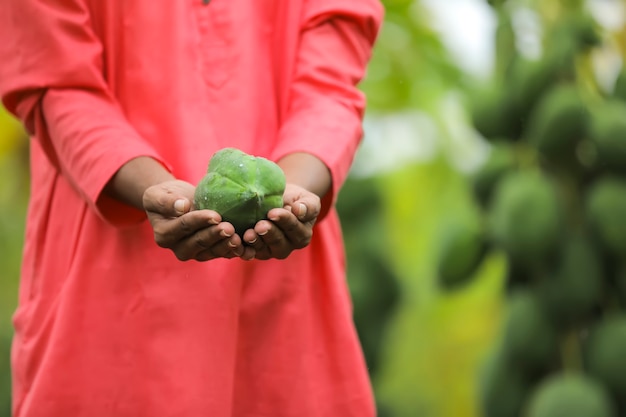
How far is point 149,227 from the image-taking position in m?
1.14

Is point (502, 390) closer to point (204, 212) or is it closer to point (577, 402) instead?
point (577, 402)

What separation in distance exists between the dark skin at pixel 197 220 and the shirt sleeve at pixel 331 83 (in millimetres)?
83

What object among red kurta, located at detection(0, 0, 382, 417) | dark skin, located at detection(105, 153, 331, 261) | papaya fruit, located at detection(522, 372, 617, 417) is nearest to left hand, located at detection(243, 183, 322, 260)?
dark skin, located at detection(105, 153, 331, 261)

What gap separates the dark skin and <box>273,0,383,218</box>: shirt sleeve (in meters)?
0.08

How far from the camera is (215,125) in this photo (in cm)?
119

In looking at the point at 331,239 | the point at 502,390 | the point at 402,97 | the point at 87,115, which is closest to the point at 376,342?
the point at 502,390

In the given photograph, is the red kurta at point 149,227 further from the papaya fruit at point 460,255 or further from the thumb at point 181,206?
the papaya fruit at point 460,255

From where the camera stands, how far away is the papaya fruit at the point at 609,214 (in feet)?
7.22

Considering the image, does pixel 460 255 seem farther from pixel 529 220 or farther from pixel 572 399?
pixel 572 399

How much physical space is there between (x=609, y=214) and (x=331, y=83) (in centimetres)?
115

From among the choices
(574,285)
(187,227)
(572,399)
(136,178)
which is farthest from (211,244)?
(574,285)

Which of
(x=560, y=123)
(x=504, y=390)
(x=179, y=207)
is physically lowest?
(x=504, y=390)

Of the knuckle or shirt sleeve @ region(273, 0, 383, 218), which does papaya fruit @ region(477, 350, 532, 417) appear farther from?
the knuckle

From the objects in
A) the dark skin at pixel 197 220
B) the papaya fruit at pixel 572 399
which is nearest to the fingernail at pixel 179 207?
the dark skin at pixel 197 220
